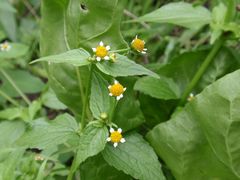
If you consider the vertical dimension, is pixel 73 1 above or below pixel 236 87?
above

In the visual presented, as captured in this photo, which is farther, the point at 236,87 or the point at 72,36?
the point at 72,36

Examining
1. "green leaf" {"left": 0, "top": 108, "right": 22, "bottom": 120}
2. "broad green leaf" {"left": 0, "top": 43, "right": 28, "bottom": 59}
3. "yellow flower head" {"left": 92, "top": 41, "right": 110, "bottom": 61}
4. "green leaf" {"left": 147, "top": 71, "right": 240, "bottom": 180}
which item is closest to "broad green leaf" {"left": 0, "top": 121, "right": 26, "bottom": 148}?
"green leaf" {"left": 0, "top": 108, "right": 22, "bottom": 120}

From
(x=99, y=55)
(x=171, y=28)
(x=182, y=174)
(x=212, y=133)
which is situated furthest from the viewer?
(x=171, y=28)

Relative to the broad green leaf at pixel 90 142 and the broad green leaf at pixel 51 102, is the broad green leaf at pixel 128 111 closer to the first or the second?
the broad green leaf at pixel 90 142

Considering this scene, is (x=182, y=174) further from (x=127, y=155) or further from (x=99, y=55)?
(x=99, y=55)

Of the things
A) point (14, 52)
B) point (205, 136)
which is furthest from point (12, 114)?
point (205, 136)

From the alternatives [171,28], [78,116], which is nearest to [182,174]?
[78,116]

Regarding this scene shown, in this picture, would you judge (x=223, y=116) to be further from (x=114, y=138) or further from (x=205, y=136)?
A: (x=114, y=138)
